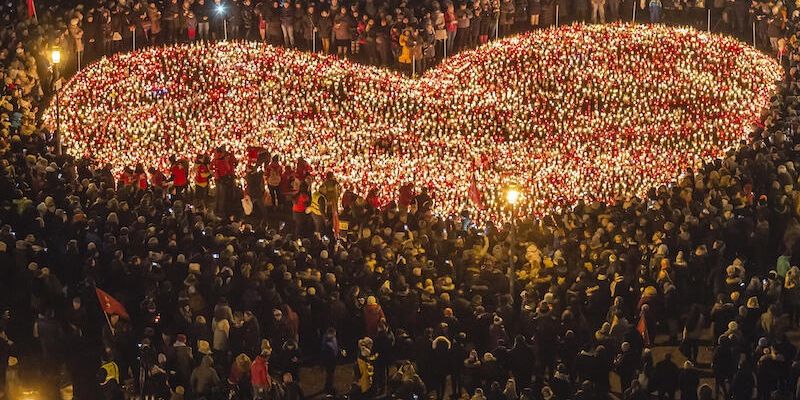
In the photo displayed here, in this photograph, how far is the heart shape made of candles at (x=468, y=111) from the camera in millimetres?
40031

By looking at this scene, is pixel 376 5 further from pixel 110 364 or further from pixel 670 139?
pixel 110 364

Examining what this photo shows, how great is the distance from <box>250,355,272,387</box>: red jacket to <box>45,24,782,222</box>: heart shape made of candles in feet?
32.1

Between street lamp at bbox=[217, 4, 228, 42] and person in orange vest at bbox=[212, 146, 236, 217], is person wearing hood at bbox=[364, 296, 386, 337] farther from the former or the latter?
street lamp at bbox=[217, 4, 228, 42]

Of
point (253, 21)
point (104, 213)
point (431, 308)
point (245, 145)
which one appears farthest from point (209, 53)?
point (431, 308)

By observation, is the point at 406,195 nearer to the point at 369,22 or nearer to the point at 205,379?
the point at 205,379

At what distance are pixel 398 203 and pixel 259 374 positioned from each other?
9.51 meters

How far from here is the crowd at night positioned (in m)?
29.6

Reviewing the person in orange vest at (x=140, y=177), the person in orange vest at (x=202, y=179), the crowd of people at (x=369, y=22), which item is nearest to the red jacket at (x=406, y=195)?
the person in orange vest at (x=202, y=179)

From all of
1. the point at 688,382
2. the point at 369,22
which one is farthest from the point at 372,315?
the point at 369,22

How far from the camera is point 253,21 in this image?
50.0m

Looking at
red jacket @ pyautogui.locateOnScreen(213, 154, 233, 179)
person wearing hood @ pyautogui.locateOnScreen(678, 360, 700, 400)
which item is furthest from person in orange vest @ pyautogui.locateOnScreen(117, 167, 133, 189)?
person wearing hood @ pyautogui.locateOnScreen(678, 360, 700, 400)

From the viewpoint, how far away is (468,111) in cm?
4416

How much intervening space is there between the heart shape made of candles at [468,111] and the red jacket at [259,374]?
32.1 ft

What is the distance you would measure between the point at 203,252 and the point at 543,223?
660 centimetres
